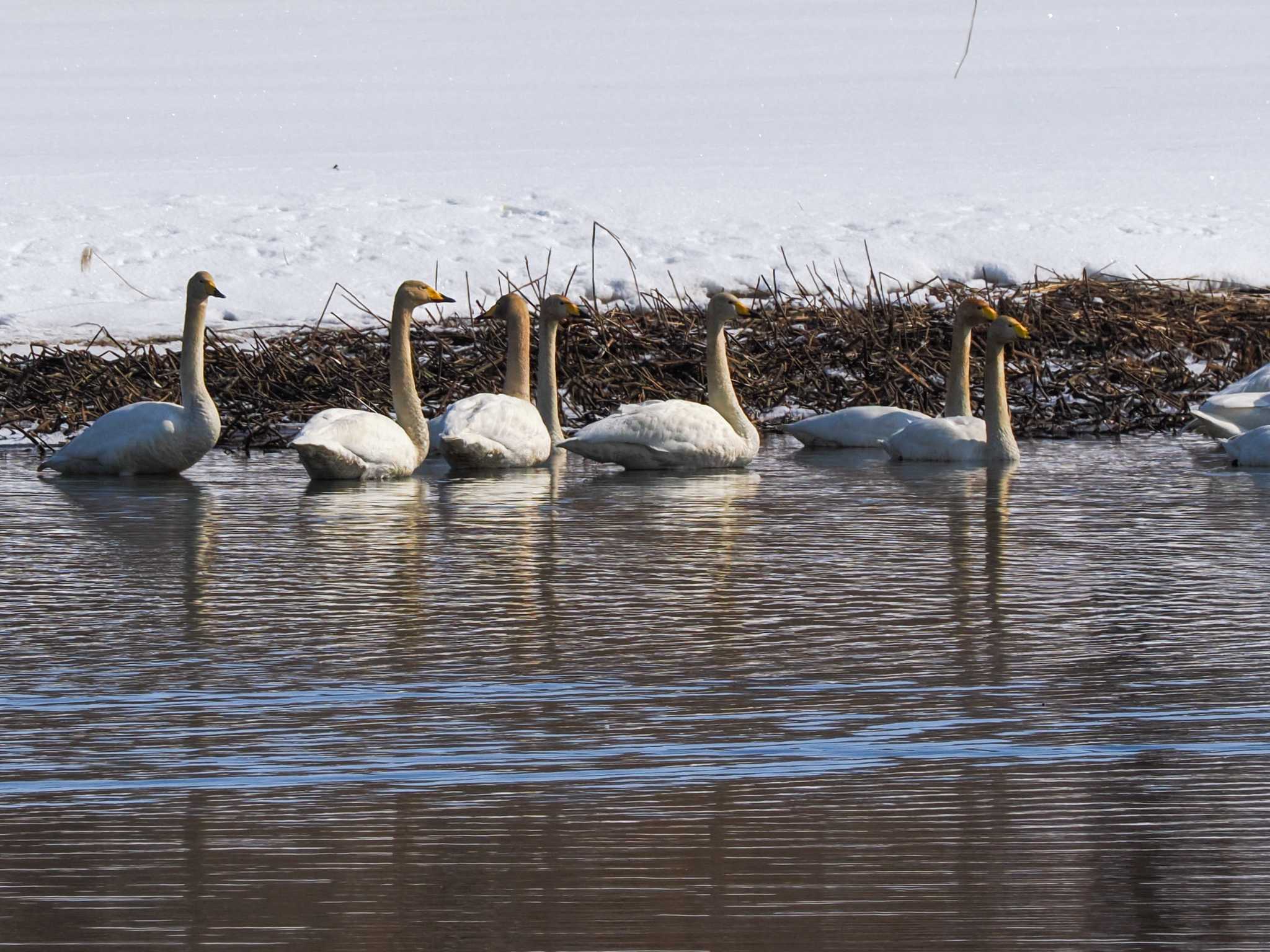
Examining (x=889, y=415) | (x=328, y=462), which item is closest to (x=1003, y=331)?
(x=889, y=415)

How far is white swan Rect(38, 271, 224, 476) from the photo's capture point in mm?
10594

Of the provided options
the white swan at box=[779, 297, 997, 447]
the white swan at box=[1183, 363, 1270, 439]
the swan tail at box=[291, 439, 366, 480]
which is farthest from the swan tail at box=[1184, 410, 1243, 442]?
the swan tail at box=[291, 439, 366, 480]

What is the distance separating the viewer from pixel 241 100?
38688 mm

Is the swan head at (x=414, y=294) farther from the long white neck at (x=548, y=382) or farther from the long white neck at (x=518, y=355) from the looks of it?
the long white neck at (x=548, y=382)

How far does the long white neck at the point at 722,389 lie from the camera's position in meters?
11.5

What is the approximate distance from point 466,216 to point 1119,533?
1172 centimetres

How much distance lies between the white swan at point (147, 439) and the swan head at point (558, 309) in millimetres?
2369

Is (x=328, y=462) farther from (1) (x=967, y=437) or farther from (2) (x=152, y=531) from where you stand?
(1) (x=967, y=437)

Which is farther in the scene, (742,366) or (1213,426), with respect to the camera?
(742,366)

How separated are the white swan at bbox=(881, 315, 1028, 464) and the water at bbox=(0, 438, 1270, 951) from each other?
9.46 feet

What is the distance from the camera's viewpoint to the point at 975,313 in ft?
41.1

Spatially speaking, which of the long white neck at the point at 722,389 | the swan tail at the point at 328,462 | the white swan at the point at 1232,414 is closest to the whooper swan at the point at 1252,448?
the white swan at the point at 1232,414

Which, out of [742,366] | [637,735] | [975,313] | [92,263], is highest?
[92,263]

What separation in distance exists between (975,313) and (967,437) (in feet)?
4.01
